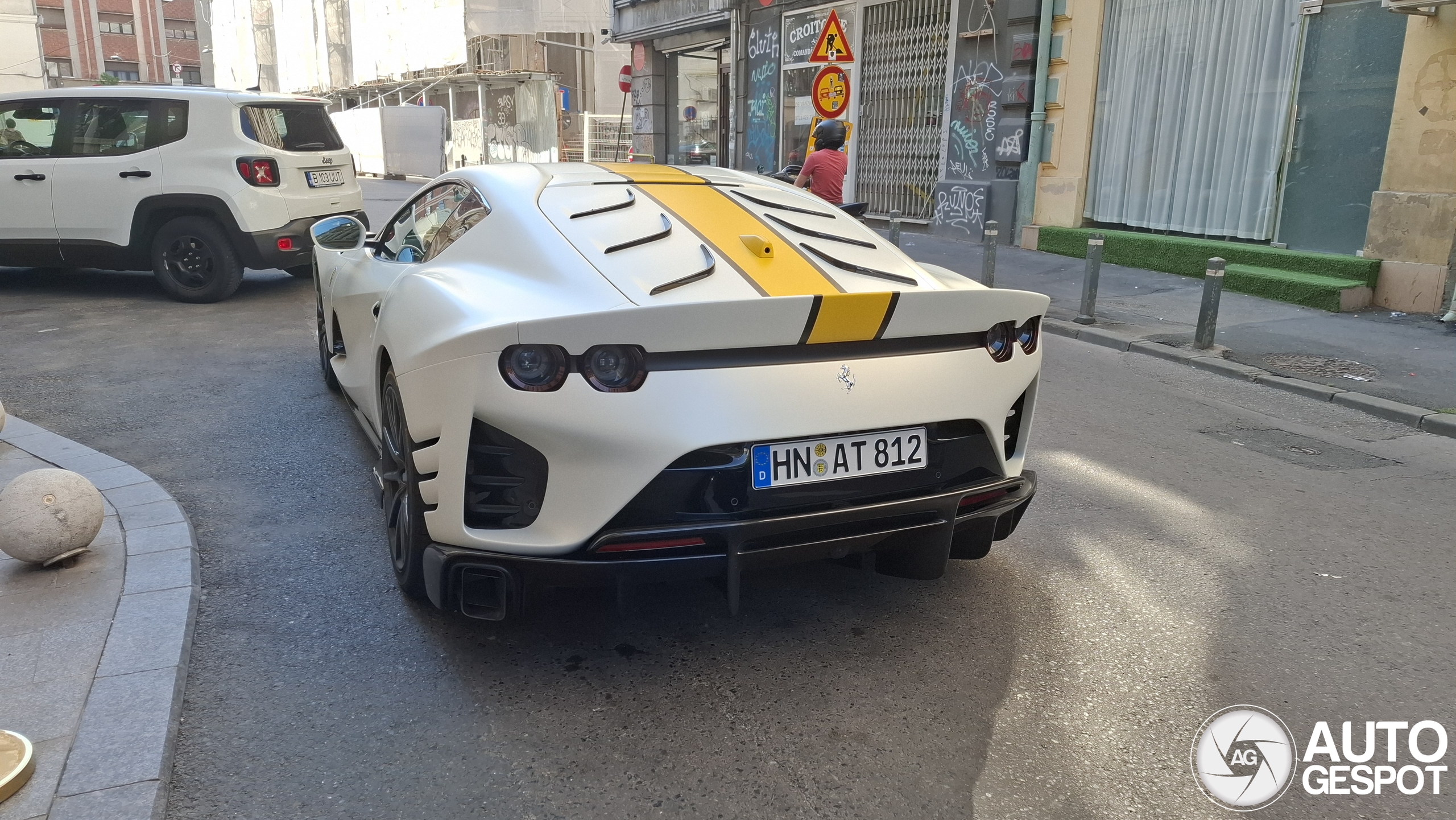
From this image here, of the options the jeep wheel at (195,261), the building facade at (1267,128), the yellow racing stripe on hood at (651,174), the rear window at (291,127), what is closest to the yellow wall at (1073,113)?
the building facade at (1267,128)

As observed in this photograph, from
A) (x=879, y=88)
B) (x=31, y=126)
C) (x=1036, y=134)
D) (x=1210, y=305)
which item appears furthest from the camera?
(x=879, y=88)

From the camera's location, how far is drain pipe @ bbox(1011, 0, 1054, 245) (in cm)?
1340

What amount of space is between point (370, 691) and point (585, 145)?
3119 cm

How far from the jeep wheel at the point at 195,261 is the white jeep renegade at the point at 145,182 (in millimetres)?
12

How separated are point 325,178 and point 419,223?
236 inches

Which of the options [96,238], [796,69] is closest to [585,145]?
[796,69]

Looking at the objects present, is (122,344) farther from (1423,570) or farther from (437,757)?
(1423,570)

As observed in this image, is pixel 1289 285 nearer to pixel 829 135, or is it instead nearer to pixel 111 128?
pixel 829 135

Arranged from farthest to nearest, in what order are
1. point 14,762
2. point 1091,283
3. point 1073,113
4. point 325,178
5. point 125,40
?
point 125,40
point 1073,113
point 325,178
point 1091,283
point 14,762

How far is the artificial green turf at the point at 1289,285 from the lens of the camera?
9.74 m

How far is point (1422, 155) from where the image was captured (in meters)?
9.46

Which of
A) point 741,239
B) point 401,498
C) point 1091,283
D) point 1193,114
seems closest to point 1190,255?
point 1193,114

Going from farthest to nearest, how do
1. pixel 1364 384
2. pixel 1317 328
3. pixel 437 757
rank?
1. pixel 1317 328
2. pixel 1364 384
3. pixel 437 757

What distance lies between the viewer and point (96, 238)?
919 centimetres
